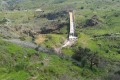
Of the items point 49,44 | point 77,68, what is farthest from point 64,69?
point 49,44

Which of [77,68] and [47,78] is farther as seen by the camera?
[77,68]

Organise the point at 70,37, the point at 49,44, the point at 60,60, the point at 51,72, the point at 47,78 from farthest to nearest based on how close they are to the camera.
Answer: the point at 70,37 < the point at 49,44 < the point at 60,60 < the point at 51,72 < the point at 47,78

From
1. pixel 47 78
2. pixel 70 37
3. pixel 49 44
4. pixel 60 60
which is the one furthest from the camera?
pixel 70 37

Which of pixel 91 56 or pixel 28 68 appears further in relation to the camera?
pixel 91 56

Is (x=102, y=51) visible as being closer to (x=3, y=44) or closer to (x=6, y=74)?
(x=3, y=44)

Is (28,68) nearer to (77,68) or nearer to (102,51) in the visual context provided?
(77,68)

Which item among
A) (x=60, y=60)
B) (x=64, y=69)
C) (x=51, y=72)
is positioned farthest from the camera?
(x=60, y=60)

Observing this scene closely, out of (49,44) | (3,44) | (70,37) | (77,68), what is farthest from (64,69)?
(70,37)

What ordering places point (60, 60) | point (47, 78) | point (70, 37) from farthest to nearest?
1. point (70, 37)
2. point (60, 60)
3. point (47, 78)

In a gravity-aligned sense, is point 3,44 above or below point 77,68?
above
